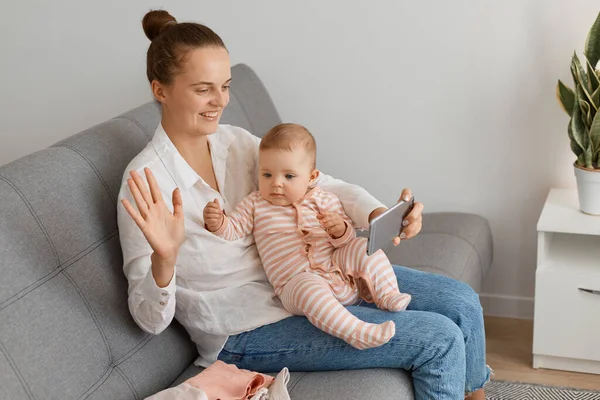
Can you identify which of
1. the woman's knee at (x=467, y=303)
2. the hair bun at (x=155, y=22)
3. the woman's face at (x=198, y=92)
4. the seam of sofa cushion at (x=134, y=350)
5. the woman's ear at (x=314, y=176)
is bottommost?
the woman's knee at (x=467, y=303)

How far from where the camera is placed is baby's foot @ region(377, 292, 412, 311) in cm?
197

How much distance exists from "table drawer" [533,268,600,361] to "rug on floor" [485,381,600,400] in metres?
0.13

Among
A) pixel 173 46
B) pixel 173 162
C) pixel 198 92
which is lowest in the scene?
pixel 173 162

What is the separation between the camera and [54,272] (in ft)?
5.68

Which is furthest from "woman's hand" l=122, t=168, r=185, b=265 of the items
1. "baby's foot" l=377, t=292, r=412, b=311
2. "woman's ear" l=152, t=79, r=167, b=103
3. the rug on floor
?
the rug on floor

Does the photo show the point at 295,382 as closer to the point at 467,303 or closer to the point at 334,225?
the point at 334,225

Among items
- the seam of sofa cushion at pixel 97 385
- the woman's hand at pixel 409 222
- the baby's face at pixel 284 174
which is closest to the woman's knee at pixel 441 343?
the woman's hand at pixel 409 222

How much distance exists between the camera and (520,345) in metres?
2.90

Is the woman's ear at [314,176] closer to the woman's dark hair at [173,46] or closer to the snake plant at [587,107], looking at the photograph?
the woman's dark hair at [173,46]

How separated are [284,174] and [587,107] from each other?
3.87ft

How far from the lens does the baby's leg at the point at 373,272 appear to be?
6.44 feet

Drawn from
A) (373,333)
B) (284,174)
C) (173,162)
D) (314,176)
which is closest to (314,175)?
(314,176)

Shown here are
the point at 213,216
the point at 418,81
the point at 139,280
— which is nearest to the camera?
the point at 139,280

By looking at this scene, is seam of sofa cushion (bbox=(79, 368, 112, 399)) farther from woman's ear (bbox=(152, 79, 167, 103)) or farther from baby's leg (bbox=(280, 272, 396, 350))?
woman's ear (bbox=(152, 79, 167, 103))
